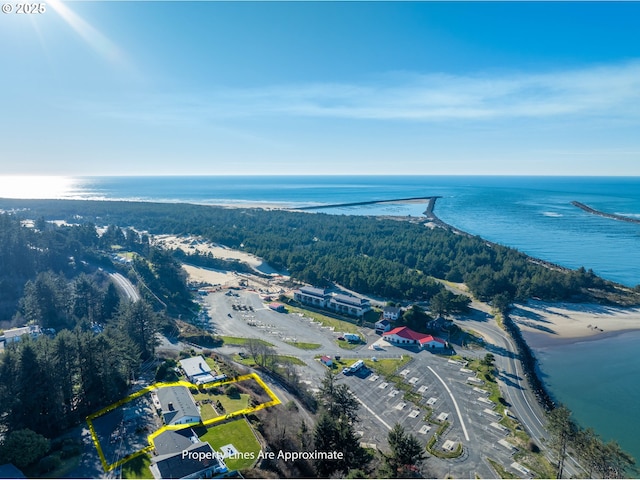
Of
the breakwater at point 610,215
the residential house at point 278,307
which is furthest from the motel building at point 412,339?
the breakwater at point 610,215

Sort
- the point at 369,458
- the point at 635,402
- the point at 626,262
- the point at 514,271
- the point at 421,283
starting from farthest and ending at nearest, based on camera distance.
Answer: the point at 626,262 < the point at 514,271 < the point at 421,283 < the point at 635,402 < the point at 369,458

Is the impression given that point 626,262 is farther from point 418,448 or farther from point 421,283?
point 418,448

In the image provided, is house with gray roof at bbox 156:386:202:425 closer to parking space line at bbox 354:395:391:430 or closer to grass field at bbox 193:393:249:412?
grass field at bbox 193:393:249:412

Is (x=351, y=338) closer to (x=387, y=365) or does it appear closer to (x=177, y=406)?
(x=387, y=365)

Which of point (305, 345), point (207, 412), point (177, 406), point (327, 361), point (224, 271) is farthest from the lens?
point (224, 271)

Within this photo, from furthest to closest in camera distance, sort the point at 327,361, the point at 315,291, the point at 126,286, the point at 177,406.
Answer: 1. the point at 126,286
2. the point at 315,291
3. the point at 327,361
4. the point at 177,406

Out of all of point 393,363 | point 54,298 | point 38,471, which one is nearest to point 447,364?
point 393,363

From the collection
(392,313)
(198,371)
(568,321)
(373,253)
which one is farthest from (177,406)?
(373,253)
